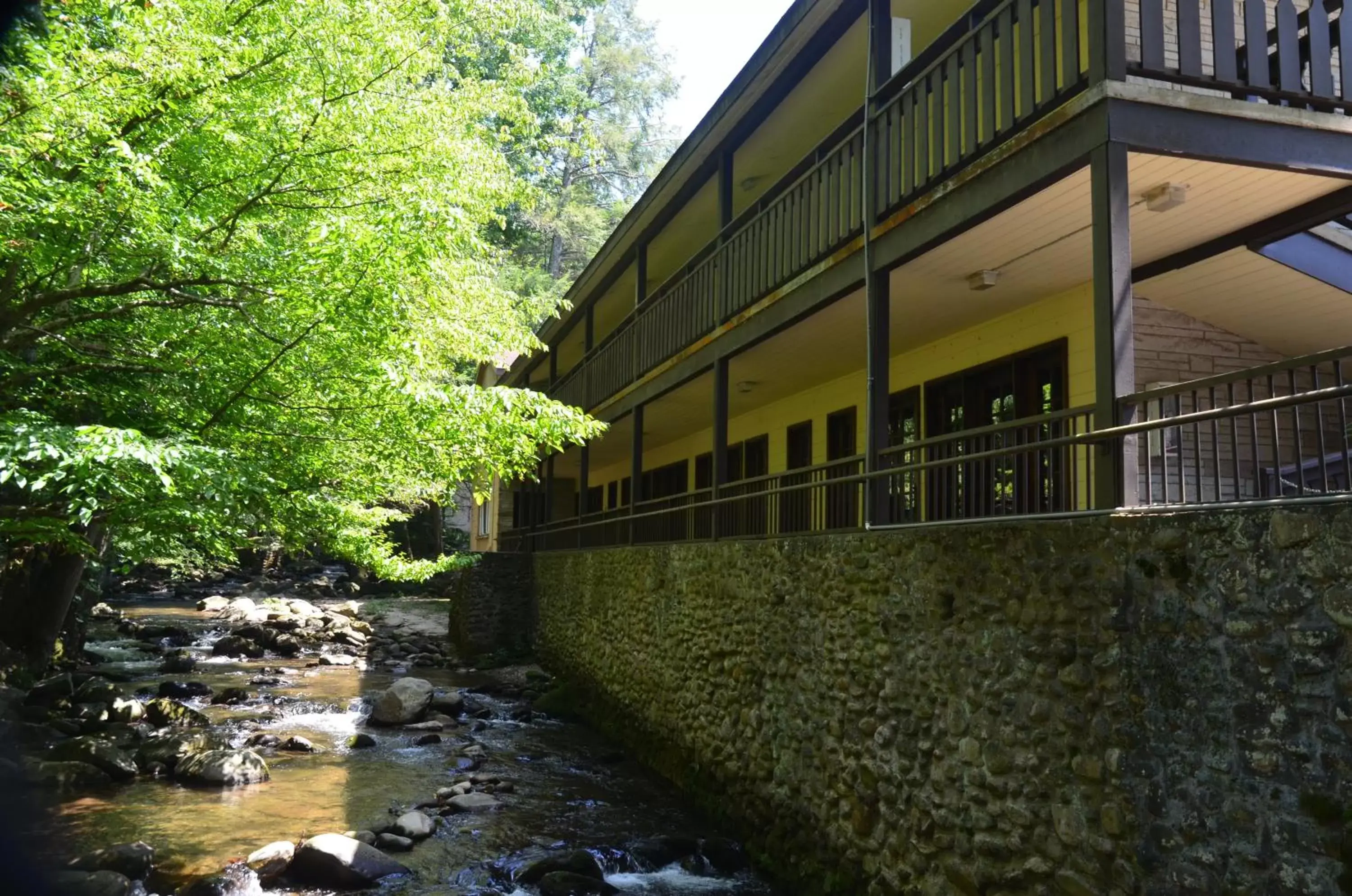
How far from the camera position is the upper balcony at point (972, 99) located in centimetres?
600

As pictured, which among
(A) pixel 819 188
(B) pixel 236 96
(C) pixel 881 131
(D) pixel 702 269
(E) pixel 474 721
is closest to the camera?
(B) pixel 236 96

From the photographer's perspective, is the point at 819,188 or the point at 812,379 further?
the point at 812,379

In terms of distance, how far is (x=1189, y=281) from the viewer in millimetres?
8664

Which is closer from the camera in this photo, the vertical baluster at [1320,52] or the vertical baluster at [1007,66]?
the vertical baluster at [1320,52]

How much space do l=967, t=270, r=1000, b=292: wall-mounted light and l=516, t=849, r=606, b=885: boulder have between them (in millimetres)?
6452

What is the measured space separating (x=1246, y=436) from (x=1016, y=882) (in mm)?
5355

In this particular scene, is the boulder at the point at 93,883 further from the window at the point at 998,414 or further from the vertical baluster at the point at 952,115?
the vertical baluster at the point at 952,115

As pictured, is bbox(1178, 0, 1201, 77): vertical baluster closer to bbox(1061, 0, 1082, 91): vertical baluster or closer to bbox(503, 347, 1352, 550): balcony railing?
bbox(1061, 0, 1082, 91): vertical baluster

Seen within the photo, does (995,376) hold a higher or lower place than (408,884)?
higher

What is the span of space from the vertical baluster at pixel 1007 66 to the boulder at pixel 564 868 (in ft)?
22.8

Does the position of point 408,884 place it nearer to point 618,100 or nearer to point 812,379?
point 812,379

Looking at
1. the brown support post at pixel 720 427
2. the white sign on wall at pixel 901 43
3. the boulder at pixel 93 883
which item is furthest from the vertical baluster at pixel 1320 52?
the boulder at pixel 93 883

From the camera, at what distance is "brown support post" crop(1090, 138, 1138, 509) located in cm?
527

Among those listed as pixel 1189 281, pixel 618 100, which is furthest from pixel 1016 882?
pixel 618 100
